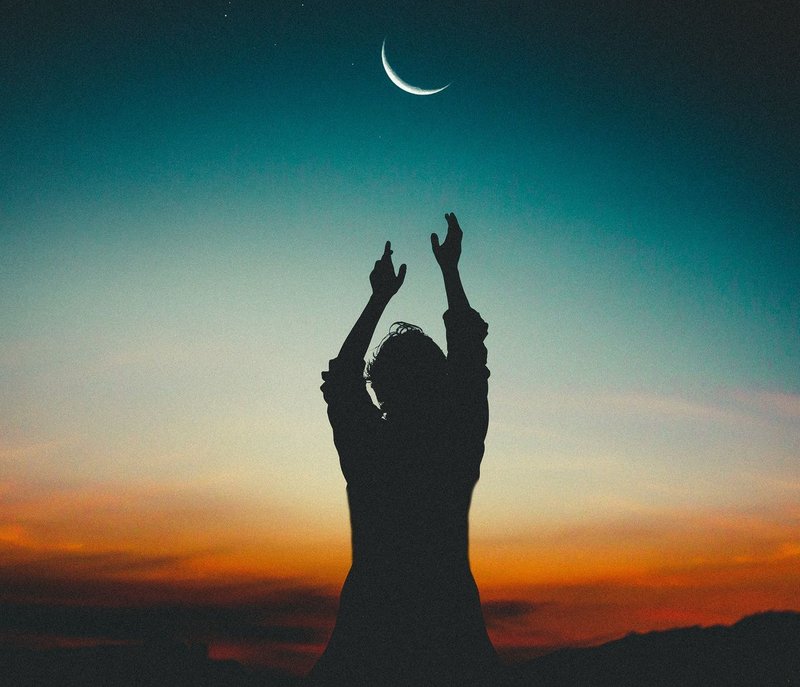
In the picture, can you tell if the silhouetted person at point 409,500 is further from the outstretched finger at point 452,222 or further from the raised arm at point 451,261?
the outstretched finger at point 452,222

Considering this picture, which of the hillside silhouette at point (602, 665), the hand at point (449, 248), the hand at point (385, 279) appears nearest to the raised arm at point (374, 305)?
the hand at point (385, 279)

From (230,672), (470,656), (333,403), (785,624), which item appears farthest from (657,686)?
(333,403)

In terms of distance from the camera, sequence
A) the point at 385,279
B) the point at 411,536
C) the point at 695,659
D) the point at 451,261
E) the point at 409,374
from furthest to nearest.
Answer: the point at 695,659
the point at 451,261
the point at 385,279
the point at 409,374
the point at 411,536

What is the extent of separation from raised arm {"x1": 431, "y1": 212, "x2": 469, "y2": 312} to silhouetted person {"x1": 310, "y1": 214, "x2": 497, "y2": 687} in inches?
0.8

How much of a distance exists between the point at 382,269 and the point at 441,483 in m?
0.97

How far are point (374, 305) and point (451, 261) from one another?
474 mm

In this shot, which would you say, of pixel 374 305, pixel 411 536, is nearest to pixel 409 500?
pixel 411 536

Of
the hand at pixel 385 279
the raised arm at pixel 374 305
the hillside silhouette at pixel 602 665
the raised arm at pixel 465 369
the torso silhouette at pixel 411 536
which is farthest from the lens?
the hillside silhouette at pixel 602 665

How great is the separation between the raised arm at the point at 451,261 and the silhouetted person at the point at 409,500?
2 centimetres

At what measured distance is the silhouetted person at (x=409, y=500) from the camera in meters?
2.14

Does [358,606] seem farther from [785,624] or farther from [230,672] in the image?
[785,624]

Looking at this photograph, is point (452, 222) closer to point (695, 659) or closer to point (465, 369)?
point (465, 369)

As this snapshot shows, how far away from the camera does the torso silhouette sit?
2133mm

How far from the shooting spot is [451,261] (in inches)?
113
